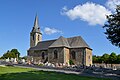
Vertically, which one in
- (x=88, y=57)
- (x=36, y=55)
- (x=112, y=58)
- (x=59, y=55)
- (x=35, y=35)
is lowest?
(x=88, y=57)

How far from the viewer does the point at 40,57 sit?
75.1m

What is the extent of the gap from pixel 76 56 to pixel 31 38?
77.6ft

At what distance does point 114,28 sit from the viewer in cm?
3616

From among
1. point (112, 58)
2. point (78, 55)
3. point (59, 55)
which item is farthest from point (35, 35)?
point (112, 58)

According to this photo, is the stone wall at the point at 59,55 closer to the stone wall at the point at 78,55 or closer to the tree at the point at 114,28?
the stone wall at the point at 78,55

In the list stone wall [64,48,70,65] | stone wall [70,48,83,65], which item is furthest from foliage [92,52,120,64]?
stone wall [64,48,70,65]

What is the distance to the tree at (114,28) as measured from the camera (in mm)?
35644

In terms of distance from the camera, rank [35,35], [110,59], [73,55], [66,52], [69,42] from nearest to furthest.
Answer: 1. [66,52]
2. [73,55]
3. [69,42]
4. [35,35]
5. [110,59]

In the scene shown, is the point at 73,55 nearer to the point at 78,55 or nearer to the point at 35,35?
the point at 78,55

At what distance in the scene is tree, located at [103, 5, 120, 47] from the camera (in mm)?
35644

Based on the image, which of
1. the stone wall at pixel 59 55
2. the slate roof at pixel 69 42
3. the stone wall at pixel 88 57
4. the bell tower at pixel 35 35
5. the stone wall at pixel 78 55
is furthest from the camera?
the bell tower at pixel 35 35

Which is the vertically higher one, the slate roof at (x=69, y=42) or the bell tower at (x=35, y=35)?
the bell tower at (x=35, y=35)

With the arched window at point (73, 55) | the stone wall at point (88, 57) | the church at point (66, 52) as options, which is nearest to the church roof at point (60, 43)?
the church at point (66, 52)

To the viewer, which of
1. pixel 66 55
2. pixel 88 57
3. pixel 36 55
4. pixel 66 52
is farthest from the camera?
pixel 36 55
